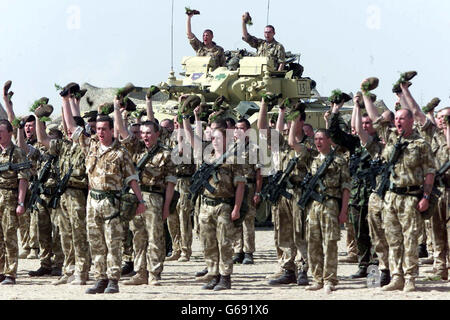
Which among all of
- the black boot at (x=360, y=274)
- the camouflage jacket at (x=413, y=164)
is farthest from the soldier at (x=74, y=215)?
the camouflage jacket at (x=413, y=164)

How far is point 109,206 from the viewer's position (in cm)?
1212

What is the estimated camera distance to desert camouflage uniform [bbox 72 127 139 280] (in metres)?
12.1

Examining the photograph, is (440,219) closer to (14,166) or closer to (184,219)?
(184,219)

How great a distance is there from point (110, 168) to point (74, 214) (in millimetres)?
1613

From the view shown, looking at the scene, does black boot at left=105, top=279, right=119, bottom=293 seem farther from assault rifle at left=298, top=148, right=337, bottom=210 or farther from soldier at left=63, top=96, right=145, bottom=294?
assault rifle at left=298, top=148, right=337, bottom=210

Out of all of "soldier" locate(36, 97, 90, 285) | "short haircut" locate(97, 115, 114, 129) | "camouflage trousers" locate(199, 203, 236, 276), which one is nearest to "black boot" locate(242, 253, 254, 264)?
"soldier" locate(36, 97, 90, 285)

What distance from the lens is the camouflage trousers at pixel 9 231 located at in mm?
13672

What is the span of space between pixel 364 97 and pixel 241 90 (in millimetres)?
11501

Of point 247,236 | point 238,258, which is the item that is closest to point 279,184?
point 247,236

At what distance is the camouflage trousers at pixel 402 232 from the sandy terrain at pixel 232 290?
12.4 inches

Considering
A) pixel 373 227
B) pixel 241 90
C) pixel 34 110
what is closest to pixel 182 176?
pixel 34 110

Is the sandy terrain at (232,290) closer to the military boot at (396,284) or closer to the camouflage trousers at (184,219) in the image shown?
the military boot at (396,284)

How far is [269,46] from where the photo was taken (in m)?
24.6

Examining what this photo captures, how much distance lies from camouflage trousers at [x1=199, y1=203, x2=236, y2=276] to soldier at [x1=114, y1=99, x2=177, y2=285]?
0.73 metres
